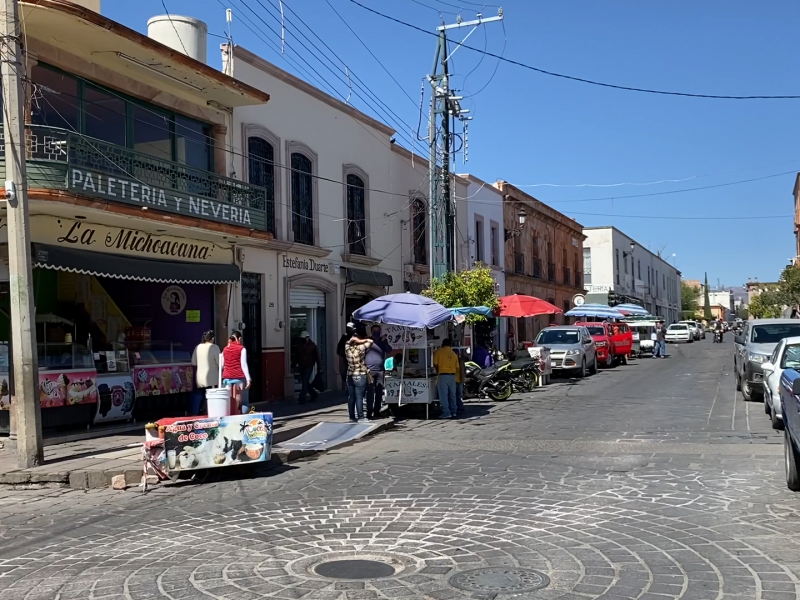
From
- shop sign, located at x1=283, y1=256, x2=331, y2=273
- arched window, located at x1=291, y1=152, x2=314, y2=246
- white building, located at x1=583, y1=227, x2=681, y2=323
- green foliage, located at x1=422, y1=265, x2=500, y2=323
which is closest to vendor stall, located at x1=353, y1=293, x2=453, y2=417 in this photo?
shop sign, located at x1=283, y1=256, x2=331, y2=273

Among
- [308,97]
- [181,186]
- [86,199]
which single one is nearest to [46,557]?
[86,199]

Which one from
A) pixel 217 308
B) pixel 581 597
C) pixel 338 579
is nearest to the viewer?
pixel 581 597

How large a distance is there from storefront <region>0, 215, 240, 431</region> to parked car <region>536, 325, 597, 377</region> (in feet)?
40.6

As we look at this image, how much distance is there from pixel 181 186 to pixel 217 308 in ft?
10.6

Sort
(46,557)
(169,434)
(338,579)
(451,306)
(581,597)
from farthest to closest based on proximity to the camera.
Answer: (451,306) → (169,434) → (46,557) → (338,579) → (581,597)

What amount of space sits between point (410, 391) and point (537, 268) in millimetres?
28043

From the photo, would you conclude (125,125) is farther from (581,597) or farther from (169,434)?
(581,597)

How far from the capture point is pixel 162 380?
15.6 meters

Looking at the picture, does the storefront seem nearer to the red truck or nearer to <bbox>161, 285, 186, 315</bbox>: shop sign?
<bbox>161, 285, 186, 315</bbox>: shop sign

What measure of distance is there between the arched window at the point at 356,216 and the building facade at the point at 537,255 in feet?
46.3

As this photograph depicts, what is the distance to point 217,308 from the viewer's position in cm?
1748

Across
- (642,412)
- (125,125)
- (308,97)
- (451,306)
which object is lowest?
(642,412)

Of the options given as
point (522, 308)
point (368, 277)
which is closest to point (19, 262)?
point (368, 277)

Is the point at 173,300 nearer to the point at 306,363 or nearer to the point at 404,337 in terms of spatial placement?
the point at 306,363
